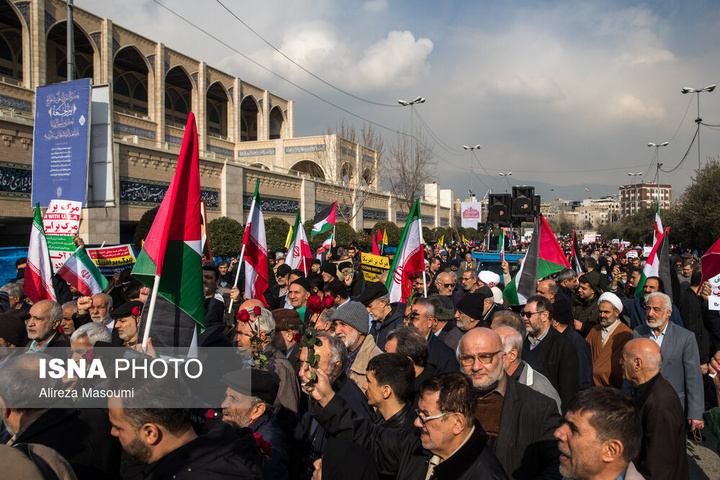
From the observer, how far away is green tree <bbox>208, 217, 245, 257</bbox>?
19375 mm

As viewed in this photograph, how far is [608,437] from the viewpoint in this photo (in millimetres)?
2082

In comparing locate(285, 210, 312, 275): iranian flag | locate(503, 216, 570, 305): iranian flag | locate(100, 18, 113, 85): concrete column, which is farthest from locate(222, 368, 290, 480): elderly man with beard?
locate(100, 18, 113, 85): concrete column

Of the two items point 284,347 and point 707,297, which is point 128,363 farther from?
point 707,297

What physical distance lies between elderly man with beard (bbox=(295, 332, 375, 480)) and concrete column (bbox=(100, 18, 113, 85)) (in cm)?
3607

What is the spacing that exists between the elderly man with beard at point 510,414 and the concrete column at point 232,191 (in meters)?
26.3

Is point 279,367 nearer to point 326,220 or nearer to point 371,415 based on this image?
point 371,415

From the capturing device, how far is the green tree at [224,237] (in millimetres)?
19375

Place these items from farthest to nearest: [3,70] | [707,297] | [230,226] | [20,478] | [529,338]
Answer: [3,70], [230,226], [707,297], [529,338], [20,478]

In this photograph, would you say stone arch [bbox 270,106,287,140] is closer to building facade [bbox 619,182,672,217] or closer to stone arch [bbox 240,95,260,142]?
stone arch [bbox 240,95,260,142]

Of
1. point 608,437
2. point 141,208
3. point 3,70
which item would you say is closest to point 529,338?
point 608,437

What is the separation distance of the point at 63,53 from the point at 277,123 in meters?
22.1

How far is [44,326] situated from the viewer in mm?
4414

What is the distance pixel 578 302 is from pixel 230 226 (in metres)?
15.3

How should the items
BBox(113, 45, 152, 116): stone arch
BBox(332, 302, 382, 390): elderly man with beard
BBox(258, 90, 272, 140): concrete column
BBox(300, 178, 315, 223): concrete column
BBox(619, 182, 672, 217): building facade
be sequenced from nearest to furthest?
1. BBox(332, 302, 382, 390): elderly man with beard
2. BBox(300, 178, 315, 223): concrete column
3. BBox(113, 45, 152, 116): stone arch
4. BBox(258, 90, 272, 140): concrete column
5. BBox(619, 182, 672, 217): building facade
